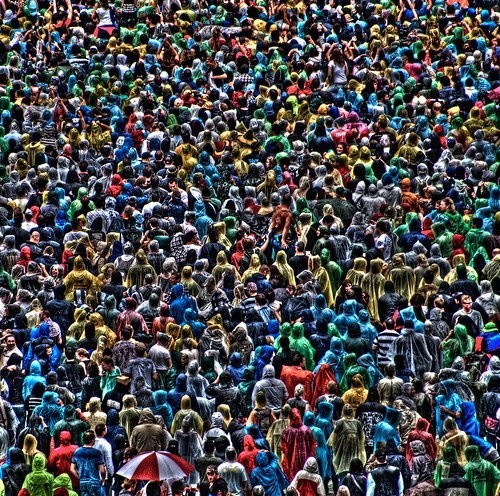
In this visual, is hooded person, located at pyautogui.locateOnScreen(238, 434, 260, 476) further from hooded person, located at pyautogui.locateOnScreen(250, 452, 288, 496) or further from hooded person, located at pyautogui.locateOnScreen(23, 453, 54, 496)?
hooded person, located at pyautogui.locateOnScreen(23, 453, 54, 496)

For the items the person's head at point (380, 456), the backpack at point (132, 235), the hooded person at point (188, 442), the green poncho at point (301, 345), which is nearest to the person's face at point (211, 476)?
the hooded person at point (188, 442)

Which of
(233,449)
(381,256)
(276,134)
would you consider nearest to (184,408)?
(233,449)

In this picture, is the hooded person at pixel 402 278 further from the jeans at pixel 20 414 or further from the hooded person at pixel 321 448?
the jeans at pixel 20 414

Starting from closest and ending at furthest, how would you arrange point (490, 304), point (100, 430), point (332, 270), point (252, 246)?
point (100, 430), point (490, 304), point (332, 270), point (252, 246)

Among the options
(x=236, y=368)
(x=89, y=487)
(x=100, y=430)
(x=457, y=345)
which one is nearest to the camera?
(x=89, y=487)

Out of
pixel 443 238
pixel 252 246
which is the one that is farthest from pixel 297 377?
pixel 443 238

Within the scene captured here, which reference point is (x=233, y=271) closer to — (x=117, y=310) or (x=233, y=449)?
(x=117, y=310)

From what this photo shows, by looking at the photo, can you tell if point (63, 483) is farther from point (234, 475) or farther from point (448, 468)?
point (448, 468)
